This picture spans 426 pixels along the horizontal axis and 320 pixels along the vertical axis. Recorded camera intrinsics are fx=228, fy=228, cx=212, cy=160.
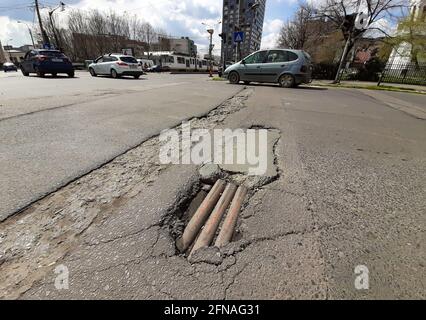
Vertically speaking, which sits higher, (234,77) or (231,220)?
(234,77)

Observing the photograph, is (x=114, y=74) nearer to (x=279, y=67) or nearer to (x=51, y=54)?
(x=51, y=54)

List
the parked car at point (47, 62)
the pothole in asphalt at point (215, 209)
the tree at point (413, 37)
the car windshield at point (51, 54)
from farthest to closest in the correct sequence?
the tree at point (413, 37), the car windshield at point (51, 54), the parked car at point (47, 62), the pothole in asphalt at point (215, 209)

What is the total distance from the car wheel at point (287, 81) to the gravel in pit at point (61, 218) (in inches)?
396

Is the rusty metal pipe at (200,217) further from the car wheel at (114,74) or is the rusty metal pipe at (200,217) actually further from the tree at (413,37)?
the tree at (413,37)

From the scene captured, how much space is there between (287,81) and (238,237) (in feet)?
36.0

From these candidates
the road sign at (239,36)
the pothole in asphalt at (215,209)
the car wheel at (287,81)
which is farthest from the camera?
the road sign at (239,36)

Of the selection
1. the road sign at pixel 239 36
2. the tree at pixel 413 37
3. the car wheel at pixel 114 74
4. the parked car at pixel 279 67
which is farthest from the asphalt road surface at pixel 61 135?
the tree at pixel 413 37

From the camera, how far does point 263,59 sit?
37.0 feet

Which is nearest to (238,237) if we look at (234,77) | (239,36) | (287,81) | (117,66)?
(287,81)

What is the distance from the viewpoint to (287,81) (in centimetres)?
1107

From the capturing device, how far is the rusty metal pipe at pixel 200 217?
5.16ft

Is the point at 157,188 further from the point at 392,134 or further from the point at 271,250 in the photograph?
the point at 392,134

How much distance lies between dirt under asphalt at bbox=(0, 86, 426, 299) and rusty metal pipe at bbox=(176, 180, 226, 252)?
0.31ft

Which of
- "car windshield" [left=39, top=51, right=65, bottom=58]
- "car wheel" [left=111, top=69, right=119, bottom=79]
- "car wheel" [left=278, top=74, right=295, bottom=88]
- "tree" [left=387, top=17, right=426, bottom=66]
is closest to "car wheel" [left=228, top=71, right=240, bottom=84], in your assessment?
"car wheel" [left=278, top=74, right=295, bottom=88]
